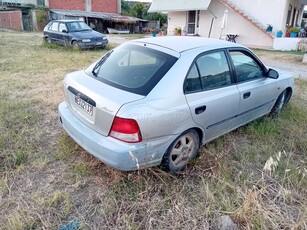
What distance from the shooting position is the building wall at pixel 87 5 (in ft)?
107

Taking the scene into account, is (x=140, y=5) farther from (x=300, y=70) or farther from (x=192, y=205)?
(x=192, y=205)

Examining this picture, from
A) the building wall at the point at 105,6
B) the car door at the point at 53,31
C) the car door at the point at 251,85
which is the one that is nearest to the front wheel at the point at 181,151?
the car door at the point at 251,85

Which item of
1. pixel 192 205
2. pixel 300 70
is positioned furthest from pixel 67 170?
pixel 300 70

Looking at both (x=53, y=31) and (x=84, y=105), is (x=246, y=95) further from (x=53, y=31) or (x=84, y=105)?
(x=53, y=31)

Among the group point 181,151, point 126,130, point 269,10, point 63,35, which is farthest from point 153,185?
point 269,10

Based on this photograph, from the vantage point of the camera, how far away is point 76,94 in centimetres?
295

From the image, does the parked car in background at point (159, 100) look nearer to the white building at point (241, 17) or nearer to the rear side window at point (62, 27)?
the rear side window at point (62, 27)

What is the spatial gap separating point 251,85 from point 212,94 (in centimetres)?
91

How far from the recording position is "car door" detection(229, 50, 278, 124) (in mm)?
3512

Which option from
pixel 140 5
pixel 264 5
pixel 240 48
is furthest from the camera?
pixel 140 5

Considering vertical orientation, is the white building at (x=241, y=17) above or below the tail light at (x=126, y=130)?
above

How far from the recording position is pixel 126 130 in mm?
2453

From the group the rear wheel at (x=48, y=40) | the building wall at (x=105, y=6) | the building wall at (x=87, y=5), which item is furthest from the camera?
the building wall at (x=105, y=6)

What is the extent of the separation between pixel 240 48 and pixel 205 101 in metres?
1.22
